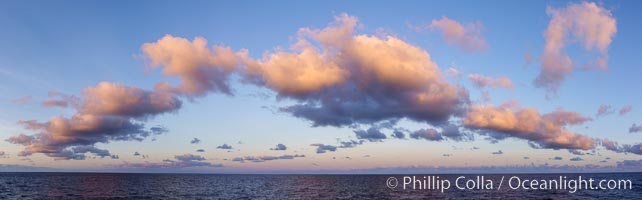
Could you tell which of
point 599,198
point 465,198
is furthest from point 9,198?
point 599,198

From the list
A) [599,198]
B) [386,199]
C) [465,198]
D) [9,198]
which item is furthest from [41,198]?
[599,198]

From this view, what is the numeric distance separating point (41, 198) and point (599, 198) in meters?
113

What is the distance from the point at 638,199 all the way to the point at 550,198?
1856 cm

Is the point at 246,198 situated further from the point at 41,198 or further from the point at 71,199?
the point at 41,198

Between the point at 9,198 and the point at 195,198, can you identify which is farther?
the point at 195,198

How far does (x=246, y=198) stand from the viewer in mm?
88500

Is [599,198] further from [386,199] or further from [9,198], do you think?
[9,198]

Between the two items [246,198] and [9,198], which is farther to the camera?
[246,198]

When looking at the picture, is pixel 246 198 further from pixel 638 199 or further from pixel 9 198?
pixel 638 199

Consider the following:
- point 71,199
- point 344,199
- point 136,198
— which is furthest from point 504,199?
point 71,199

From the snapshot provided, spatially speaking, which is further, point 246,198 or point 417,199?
point 246,198

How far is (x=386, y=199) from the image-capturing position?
85.0 metres

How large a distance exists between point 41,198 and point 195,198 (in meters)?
29.5

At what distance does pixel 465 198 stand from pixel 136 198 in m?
66.5
